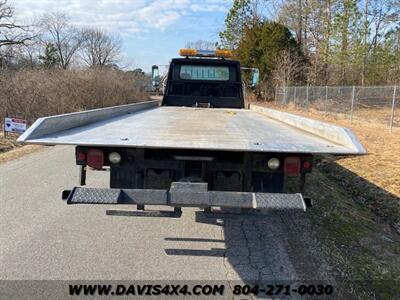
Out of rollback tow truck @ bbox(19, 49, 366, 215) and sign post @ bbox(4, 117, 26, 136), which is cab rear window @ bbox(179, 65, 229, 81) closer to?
sign post @ bbox(4, 117, 26, 136)

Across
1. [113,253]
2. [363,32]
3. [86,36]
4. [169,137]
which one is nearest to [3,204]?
[113,253]

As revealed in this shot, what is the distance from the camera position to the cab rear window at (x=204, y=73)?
10.2 meters

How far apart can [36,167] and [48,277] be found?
5.58 m

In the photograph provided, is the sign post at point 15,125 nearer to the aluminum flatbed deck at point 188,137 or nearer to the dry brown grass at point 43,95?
the dry brown grass at point 43,95

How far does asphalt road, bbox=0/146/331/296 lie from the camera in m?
3.95

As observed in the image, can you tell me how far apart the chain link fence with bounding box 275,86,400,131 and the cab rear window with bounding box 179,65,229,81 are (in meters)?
12.3

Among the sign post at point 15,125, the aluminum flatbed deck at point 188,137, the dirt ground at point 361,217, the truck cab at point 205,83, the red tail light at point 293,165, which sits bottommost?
the dirt ground at point 361,217

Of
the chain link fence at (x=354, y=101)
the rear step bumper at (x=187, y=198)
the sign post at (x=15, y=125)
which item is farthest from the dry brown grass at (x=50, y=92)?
the chain link fence at (x=354, y=101)

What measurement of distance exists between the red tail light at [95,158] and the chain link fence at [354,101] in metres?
18.3

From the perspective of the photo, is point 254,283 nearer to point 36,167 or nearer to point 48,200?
point 48,200

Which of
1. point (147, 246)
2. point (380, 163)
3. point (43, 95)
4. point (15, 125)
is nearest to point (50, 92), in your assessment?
point (43, 95)

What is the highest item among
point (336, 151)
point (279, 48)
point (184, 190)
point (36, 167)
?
point (279, 48)

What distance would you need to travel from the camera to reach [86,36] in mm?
81125

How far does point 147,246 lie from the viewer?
15.1 ft
